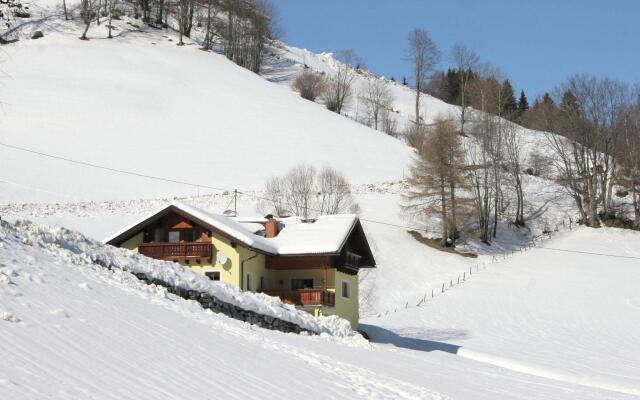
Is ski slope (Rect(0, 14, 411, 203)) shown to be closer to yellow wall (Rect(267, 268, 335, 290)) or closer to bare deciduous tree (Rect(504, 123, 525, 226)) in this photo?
bare deciduous tree (Rect(504, 123, 525, 226))

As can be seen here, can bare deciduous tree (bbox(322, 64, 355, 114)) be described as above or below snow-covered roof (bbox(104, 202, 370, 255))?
above

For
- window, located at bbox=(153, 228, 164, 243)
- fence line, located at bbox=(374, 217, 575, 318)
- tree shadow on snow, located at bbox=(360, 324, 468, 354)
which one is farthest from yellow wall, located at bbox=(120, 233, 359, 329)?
fence line, located at bbox=(374, 217, 575, 318)

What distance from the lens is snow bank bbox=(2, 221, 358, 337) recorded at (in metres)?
18.8

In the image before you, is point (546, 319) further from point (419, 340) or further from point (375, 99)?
point (375, 99)

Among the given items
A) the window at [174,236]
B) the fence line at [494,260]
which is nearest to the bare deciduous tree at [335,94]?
the fence line at [494,260]

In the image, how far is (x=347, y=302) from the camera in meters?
40.6

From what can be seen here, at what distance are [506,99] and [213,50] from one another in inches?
1713

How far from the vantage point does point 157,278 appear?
21.2 meters

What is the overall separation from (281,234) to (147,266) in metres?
19.3

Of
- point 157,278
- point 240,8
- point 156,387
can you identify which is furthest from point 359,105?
point 156,387

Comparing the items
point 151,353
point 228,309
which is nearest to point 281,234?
point 228,309

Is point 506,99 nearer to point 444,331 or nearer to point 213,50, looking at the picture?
point 213,50

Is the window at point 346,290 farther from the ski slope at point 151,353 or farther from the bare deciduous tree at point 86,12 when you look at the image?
the bare deciduous tree at point 86,12

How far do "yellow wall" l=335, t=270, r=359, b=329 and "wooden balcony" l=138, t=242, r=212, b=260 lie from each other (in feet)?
21.3
